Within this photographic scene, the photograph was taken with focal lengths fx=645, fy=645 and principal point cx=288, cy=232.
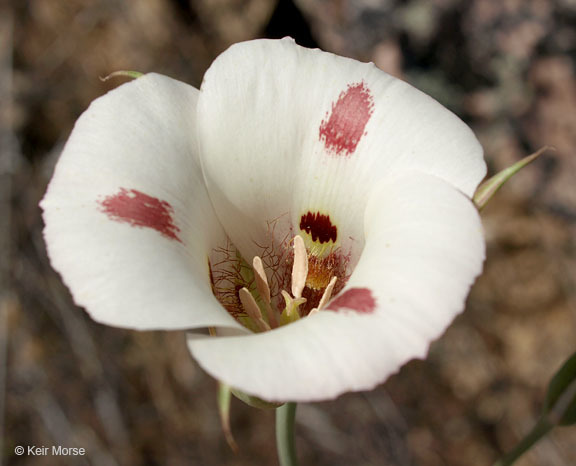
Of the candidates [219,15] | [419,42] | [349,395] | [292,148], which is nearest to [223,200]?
[292,148]

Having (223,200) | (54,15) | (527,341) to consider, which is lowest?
(527,341)

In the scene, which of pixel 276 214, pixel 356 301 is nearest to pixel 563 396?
pixel 356 301

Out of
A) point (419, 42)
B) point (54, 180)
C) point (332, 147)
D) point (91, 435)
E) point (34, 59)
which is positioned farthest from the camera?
point (34, 59)

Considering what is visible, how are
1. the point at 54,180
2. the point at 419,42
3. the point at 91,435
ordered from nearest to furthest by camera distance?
1. the point at 54,180
2. the point at 419,42
3. the point at 91,435

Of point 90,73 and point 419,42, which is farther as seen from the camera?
point 90,73

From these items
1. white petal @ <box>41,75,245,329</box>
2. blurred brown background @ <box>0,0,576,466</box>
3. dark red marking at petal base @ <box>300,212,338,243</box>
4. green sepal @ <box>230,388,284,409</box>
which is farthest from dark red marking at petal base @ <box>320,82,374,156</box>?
blurred brown background @ <box>0,0,576,466</box>

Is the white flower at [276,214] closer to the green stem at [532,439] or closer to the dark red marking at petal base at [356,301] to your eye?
the dark red marking at petal base at [356,301]

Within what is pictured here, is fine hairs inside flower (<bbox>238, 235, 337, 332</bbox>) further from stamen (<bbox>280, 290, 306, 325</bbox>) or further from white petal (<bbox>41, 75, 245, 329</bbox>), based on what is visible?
white petal (<bbox>41, 75, 245, 329</bbox>)

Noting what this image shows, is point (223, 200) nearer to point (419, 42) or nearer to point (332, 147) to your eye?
point (332, 147)
